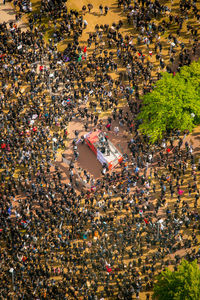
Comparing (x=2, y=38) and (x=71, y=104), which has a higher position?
(x=2, y=38)

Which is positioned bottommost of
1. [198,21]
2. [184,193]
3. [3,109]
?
[184,193]

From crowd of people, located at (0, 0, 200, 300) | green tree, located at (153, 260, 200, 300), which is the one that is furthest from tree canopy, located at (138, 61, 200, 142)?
green tree, located at (153, 260, 200, 300)

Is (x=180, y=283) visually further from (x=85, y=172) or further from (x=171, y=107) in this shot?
(x=171, y=107)

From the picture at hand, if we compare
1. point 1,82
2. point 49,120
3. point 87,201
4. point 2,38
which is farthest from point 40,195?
point 2,38

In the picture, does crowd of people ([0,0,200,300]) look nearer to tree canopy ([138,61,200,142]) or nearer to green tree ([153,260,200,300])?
tree canopy ([138,61,200,142])

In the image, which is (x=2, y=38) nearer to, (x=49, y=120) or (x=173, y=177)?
(x=49, y=120)

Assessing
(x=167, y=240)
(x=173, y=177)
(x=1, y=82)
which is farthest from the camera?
(x=1, y=82)

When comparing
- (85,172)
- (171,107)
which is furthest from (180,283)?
(171,107)
